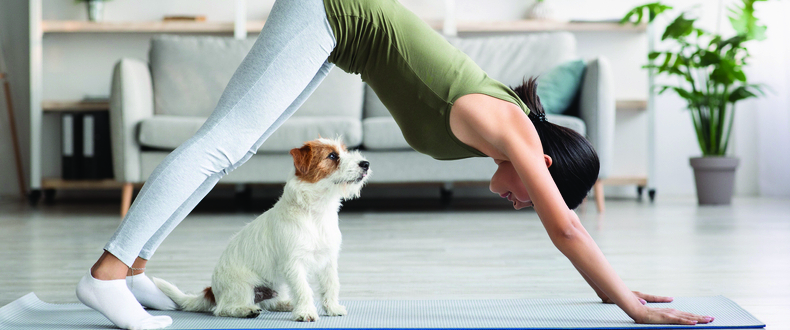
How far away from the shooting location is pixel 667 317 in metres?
1.14

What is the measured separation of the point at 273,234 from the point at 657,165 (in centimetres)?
369

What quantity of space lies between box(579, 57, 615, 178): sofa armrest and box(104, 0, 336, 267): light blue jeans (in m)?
2.23

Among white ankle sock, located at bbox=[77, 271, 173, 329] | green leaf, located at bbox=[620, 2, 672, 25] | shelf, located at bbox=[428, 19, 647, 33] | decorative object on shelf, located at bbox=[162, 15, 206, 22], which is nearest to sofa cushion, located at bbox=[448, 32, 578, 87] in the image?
shelf, located at bbox=[428, 19, 647, 33]

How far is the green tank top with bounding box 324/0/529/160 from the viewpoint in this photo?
4.08 ft

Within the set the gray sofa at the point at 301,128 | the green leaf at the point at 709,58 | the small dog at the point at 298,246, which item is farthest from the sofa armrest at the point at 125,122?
the green leaf at the point at 709,58

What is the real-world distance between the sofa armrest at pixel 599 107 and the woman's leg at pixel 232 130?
2.23 metres

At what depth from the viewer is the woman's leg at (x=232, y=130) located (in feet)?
3.77

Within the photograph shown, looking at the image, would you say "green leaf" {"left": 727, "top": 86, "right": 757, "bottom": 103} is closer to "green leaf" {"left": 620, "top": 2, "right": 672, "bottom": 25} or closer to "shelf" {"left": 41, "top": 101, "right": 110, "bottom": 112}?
"green leaf" {"left": 620, "top": 2, "right": 672, "bottom": 25}

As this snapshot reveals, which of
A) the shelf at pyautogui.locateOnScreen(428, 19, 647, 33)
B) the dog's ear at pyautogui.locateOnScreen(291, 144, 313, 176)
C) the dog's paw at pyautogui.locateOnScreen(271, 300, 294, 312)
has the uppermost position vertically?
the shelf at pyautogui.locateOnScreen(428, 19, 647, 33)

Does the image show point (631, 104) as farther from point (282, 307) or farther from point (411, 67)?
point (282, 307)

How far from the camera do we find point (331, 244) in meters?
1.32

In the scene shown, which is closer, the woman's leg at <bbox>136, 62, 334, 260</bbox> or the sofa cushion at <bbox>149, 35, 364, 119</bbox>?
the woman's leg at <bbox>136, 62, 334, 260</bbox>

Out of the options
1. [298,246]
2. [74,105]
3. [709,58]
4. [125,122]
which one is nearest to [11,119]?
[74,105]

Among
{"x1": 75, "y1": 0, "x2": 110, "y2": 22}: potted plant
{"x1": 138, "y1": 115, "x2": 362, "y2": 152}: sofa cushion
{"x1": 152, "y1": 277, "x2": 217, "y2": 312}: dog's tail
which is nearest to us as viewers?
{"x1": 152, "y1": 277, "x2": 217, "y2": 312}: dog's tail
